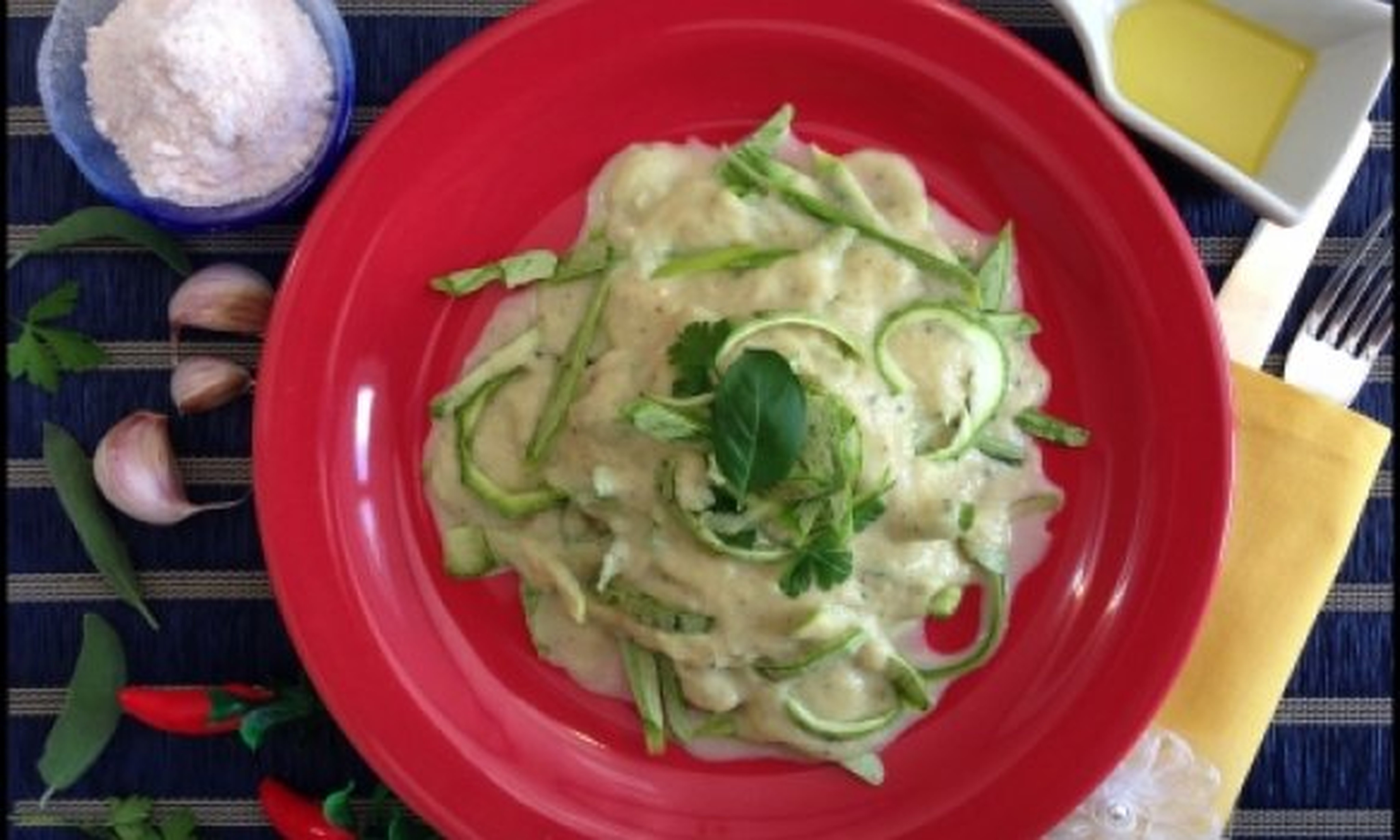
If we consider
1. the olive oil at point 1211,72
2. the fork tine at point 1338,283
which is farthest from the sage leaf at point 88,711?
the fork tine at point 1338,283

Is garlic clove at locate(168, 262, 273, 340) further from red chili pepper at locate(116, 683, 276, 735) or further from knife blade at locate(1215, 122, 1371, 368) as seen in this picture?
knife blade at locate(1215, 122, 1371, 368)

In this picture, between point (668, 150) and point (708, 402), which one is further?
point (668, 150)

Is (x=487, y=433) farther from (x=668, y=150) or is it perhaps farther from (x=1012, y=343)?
(x=1012, y=343)

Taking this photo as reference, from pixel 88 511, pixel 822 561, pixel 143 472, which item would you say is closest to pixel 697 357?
pixel 822 561

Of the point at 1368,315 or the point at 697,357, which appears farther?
the point at 1368,315

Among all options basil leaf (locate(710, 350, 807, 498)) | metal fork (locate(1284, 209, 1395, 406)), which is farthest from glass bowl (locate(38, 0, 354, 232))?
metal fork (locate(1284, 209, 1395, 406))

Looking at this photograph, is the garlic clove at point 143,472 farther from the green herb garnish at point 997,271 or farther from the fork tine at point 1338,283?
the fork tine at point 1338,283

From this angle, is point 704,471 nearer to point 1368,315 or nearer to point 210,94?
point 210,94

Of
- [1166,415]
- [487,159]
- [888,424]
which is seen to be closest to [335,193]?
[487,159]
